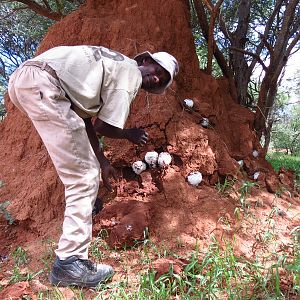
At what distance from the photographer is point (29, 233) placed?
3287mm

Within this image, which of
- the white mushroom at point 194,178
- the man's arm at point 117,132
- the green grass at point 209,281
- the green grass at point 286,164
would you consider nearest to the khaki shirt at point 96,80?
the man's arm at point 117,132

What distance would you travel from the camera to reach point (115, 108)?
7.69 ft

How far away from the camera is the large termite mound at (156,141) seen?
3.22 metres

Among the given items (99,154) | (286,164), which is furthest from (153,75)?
(286,164)

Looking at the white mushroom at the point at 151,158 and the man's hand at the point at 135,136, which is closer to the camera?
the man's hand at the point at 135,136

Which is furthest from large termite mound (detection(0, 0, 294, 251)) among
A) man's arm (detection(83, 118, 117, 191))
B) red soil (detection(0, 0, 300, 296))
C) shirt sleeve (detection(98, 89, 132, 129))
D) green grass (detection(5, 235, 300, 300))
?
shirt sleeve (detection(98, 89, 132, 129))

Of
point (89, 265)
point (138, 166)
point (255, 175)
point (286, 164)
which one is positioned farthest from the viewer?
point (286, 164)

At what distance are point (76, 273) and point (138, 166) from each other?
1.14m

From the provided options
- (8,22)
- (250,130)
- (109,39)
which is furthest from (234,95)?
(8,22)

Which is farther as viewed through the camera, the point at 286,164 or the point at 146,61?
the point at 286,164

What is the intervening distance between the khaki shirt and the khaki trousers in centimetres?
9

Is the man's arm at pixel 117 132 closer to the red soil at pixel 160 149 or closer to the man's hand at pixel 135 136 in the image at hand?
the man's hand at pixel 135 136

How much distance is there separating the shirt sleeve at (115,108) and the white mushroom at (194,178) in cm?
118

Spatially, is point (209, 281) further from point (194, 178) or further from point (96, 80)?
point (96, 80)
